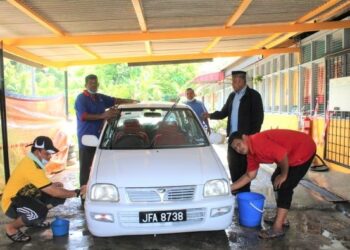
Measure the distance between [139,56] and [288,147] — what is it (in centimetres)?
614

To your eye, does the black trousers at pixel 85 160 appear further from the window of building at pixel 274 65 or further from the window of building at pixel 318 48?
the window of building at pixel 274 65

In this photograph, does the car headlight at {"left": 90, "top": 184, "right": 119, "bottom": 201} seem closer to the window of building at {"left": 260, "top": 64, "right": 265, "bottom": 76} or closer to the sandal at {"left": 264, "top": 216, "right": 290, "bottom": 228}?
the sandal at {"left": 264, "top": 216, "right": 290, "bottom": 228}

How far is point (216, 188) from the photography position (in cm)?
413

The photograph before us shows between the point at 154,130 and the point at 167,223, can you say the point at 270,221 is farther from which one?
the point at 154,130

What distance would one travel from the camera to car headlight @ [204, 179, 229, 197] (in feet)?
13.4

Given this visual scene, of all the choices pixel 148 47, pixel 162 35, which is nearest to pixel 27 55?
pixel 148 47

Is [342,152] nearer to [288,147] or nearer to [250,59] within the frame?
[288,147]

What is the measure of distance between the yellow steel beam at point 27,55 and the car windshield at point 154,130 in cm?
310

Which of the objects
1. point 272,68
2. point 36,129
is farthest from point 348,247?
point 272,68

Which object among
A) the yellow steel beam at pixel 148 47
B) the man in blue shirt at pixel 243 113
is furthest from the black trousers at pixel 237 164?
the yellow steel beam at pixel 148 47

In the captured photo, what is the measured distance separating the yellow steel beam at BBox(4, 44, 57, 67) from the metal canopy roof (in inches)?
0.8

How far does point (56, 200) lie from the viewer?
4777mm

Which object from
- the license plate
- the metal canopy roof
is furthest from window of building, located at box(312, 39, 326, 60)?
the license plate

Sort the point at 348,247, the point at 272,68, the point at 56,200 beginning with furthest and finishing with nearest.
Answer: the point at 272,68
the point at 56,200
the point at 348,247
